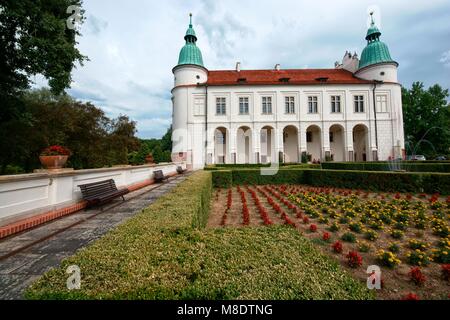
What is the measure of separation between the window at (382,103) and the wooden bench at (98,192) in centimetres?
3398

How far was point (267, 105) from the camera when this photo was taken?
2906 centimetres

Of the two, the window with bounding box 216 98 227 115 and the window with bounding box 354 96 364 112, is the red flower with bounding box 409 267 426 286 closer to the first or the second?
the window with bounding box 216 98 227 115

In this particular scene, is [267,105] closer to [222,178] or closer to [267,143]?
[267,143]

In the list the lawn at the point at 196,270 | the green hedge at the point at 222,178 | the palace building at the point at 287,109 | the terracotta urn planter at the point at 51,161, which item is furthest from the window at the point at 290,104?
the lawn at the point at 196,270

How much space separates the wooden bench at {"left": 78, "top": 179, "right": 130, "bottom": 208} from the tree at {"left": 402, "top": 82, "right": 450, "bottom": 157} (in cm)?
4315

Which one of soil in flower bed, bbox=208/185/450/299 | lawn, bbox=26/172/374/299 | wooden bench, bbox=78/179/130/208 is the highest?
wooden bench, bbox=78/179/130/208

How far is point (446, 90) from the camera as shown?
36.6 m

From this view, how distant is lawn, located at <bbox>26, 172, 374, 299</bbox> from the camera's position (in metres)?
1.65

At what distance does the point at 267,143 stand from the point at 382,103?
16.6 metres

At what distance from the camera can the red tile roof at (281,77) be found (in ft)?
94.6

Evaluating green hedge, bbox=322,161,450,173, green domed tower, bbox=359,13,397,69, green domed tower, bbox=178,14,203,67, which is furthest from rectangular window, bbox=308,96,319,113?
green domed tower, bbox=178,14,203,67
